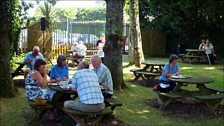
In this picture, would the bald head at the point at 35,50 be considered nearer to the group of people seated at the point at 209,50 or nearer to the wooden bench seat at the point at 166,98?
the wooden bench seat at the point at 166,98

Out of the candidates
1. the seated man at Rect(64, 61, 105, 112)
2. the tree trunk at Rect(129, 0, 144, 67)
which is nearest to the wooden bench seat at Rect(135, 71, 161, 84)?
the tree trunk at Rect(129, 0, 144, 67)

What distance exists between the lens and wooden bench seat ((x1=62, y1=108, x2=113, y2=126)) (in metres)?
6.21

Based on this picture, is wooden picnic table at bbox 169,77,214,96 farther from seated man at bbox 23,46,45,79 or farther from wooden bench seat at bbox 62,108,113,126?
seated man at bbox 23,46,45,79

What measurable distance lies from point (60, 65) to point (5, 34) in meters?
2.02

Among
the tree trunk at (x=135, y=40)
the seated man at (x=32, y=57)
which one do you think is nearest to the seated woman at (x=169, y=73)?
the seated man at (x=32, y=57)

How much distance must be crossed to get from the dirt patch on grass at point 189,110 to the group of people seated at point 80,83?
6.07ft

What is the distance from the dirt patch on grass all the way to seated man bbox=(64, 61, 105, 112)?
2.67 m

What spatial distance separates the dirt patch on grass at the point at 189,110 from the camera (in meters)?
8.35

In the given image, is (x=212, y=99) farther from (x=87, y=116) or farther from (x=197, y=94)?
(x=87, y=116)

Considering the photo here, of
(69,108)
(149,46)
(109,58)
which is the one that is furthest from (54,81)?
(149,46)

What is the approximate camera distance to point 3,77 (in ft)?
31.0

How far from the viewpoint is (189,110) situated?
8.94 meters

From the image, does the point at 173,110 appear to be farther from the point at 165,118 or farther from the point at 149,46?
the point at 149,46

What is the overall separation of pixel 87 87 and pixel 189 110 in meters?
3.61
